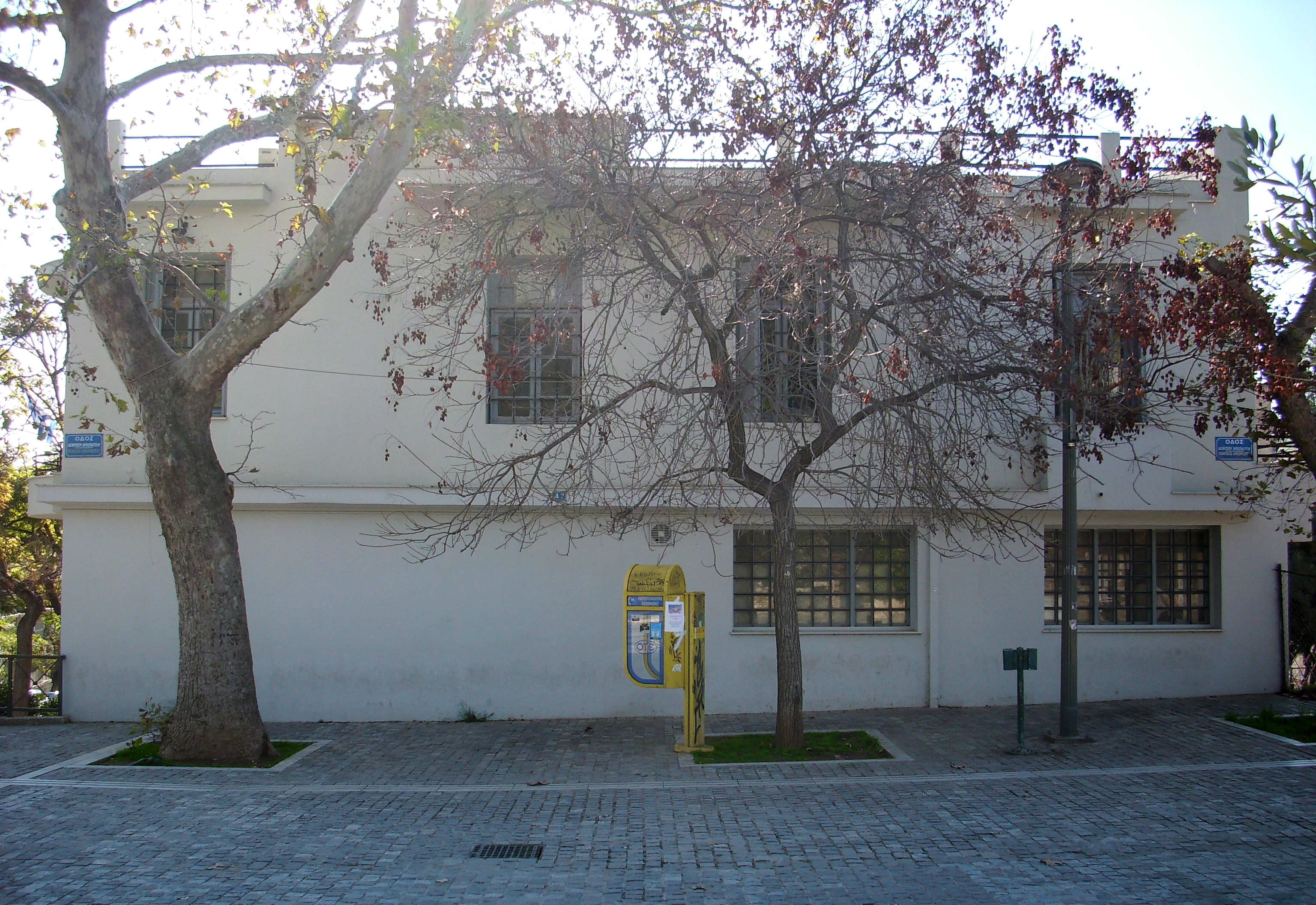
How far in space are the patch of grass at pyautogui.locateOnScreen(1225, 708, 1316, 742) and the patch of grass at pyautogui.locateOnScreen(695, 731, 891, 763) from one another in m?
4.17

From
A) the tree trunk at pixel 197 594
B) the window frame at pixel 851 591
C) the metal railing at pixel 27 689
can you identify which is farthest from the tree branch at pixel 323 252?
the window frame at pixel 851 591

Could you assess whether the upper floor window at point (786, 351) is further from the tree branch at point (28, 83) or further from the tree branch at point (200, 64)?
the tree branch at point (28, 83)

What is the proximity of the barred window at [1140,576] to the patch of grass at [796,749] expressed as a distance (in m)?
4.08

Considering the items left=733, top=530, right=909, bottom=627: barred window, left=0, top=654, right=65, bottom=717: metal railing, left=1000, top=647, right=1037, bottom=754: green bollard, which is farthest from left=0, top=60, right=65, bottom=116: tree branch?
left=1000, top=647, right=1037, bottom=754: green bollard

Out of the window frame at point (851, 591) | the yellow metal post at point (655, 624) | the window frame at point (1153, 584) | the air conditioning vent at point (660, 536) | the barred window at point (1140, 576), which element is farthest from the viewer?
the barred window at point (1140, 576)

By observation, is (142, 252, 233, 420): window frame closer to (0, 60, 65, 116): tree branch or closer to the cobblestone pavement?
(0, 60, 65, 116): tree branch

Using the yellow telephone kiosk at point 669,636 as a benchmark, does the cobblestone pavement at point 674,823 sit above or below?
below

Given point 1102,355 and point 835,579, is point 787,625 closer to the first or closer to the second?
point 835,579

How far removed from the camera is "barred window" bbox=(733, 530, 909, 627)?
12.2 m

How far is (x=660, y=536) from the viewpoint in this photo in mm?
11688

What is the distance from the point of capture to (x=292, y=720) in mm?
11742

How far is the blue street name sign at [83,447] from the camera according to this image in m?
11.9

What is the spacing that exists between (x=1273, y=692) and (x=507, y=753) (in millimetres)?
9808

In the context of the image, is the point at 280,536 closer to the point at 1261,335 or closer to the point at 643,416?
the point at 643,416
